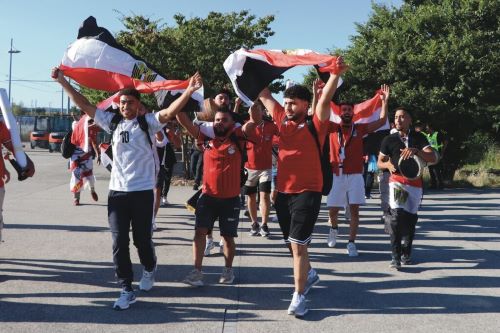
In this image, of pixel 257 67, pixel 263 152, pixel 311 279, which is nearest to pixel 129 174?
pixel 257 67

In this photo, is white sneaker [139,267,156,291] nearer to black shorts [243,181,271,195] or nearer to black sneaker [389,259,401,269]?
black sneaker [389,259,401,269]

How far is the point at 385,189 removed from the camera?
8594mm

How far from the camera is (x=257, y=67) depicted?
18.2 ft

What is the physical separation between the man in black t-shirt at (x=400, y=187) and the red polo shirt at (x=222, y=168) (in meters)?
1.93

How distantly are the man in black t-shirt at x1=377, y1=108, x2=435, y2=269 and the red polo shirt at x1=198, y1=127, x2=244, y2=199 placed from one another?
1.93 m

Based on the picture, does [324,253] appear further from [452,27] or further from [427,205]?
[452,27]

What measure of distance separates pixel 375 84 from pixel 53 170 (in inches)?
480

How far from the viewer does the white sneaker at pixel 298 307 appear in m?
4.53

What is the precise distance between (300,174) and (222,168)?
105 centimetres

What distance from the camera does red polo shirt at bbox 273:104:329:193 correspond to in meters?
4.71

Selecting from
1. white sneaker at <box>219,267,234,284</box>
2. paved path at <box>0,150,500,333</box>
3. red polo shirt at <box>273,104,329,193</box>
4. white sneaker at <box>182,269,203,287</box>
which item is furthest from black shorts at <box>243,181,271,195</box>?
red polo shirt at <box>273,104,329,193</box>

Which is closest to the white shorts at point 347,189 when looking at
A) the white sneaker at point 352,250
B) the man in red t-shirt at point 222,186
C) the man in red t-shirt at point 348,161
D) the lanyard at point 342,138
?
the man in red t-shirt at point 348,161

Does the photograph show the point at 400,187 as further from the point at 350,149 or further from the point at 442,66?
the point at 442,66

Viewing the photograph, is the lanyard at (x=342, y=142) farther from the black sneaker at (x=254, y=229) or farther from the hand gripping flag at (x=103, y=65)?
the hand gripping flag at (x=103, y=65)
